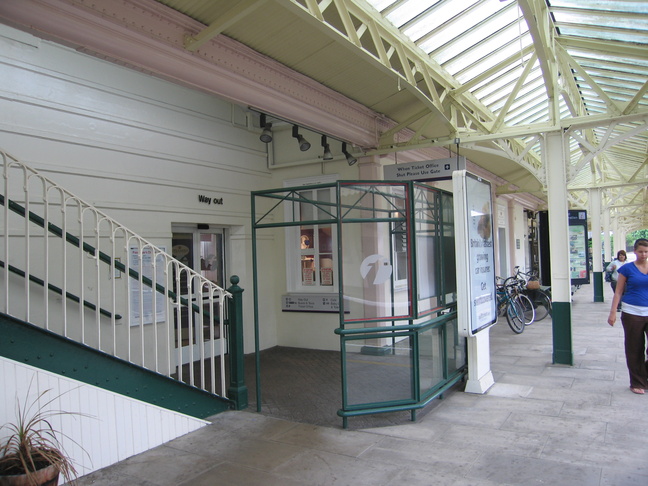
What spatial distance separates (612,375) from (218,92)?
594 cm

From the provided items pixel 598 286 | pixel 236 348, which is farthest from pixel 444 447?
pixel 598 286

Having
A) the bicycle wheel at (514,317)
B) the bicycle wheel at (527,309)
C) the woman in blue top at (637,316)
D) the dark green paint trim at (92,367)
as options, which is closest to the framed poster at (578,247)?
the bicycle wheel at (527,309)

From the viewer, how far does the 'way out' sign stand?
7.07m

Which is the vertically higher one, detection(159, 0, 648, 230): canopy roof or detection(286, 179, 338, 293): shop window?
detection(159, 0, 648, 230): canopy roof

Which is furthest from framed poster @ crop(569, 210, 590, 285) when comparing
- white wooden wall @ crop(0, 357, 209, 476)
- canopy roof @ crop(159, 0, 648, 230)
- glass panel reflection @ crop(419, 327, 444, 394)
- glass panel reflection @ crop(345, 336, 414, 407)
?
white wooden wall @ crop(0, 357, 209, 476)

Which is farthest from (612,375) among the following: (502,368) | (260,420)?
(260,420)

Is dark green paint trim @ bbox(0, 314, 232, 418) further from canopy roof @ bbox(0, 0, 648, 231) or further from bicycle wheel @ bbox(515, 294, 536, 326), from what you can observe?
bicycle wheel @ bbox(515, 294, 536, 326)

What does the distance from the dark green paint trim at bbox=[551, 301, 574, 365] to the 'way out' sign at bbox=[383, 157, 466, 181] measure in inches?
94.7

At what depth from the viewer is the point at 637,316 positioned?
5.48 m

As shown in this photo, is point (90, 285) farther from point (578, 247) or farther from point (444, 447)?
point (578, 247)

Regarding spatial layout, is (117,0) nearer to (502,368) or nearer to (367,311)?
(367,311)

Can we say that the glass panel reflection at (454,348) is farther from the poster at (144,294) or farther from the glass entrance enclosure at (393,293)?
the poster at (144,294)

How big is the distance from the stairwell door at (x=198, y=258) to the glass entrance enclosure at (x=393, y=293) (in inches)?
96.5

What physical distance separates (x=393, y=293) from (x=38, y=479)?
3.39 metres
